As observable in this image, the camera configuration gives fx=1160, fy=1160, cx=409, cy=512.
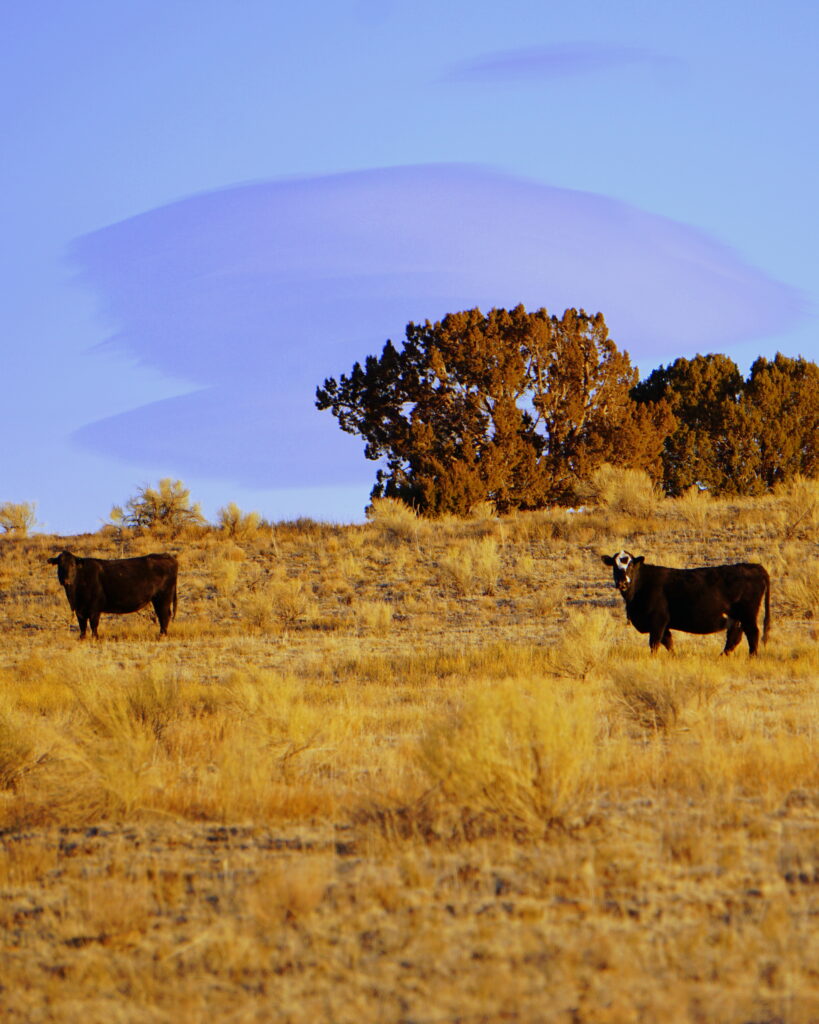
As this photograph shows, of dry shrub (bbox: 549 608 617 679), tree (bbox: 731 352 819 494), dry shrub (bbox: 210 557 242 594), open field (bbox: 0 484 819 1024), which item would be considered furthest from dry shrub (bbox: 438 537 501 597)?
tree (bbox: 731 352 819 494)

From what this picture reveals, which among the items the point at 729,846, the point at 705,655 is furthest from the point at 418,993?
the point at 705,655

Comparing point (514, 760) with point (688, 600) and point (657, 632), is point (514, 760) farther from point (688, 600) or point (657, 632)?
point (688, 600)

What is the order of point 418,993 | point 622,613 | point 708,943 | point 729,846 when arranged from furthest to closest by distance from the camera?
1. point 622,613
2. point 729,846
3. point 708,943
4. point 418,993

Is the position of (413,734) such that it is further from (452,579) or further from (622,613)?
(452,579)

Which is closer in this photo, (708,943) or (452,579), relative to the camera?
(708,943)

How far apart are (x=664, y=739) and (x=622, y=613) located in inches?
481

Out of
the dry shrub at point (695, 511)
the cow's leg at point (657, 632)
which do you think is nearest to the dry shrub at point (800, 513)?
the dry shrub at point (695, 511)

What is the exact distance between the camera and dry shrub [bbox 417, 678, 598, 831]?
666 centimetres

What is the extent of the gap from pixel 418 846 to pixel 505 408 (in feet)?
117

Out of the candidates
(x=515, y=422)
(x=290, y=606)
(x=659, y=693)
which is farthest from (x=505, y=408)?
(x=659, y=693)

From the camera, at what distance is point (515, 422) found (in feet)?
136

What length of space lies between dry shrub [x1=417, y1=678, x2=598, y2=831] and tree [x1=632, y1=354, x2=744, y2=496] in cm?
3908

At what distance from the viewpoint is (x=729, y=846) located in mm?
6121

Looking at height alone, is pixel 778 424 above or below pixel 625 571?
above
